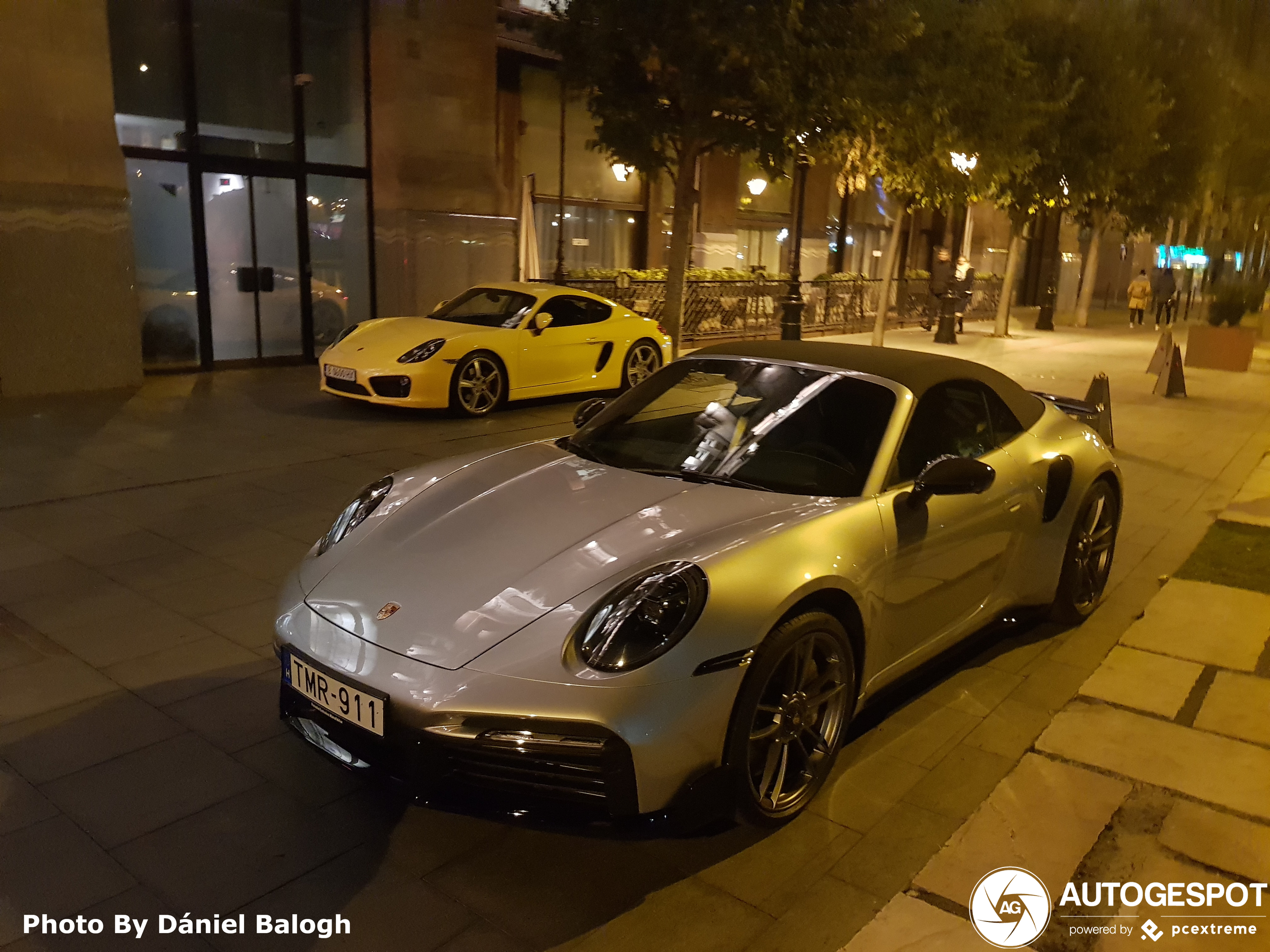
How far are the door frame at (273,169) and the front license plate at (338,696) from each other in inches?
435

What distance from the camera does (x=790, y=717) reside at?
3176 millimetres

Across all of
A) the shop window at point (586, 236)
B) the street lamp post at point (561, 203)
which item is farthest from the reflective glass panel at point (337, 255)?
the shop window at point (586, 236)

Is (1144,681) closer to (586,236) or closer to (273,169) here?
(273,169)

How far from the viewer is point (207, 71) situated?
13117 millimetres

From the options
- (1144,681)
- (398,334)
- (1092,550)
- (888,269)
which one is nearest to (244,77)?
(398,334)

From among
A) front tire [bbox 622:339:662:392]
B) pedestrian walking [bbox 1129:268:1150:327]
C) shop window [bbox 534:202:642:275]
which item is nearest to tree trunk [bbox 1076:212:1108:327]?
pedestrian walking [bbox 1129:268:1150:327]

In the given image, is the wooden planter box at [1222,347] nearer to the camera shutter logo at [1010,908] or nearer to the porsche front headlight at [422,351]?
the porsche front headlight at [422,351]

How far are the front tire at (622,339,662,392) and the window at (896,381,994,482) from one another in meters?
7.74

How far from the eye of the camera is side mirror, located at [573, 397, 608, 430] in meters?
4.75

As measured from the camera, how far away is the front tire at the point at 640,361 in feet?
39.5

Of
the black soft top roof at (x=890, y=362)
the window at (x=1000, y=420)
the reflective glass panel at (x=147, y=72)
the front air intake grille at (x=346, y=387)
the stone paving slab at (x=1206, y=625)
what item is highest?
the reflective glass panel at (x=147, y=72)

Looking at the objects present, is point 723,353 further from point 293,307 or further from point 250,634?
point 293,307

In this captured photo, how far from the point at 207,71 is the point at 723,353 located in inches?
456

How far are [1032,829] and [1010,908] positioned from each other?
0.45 m
